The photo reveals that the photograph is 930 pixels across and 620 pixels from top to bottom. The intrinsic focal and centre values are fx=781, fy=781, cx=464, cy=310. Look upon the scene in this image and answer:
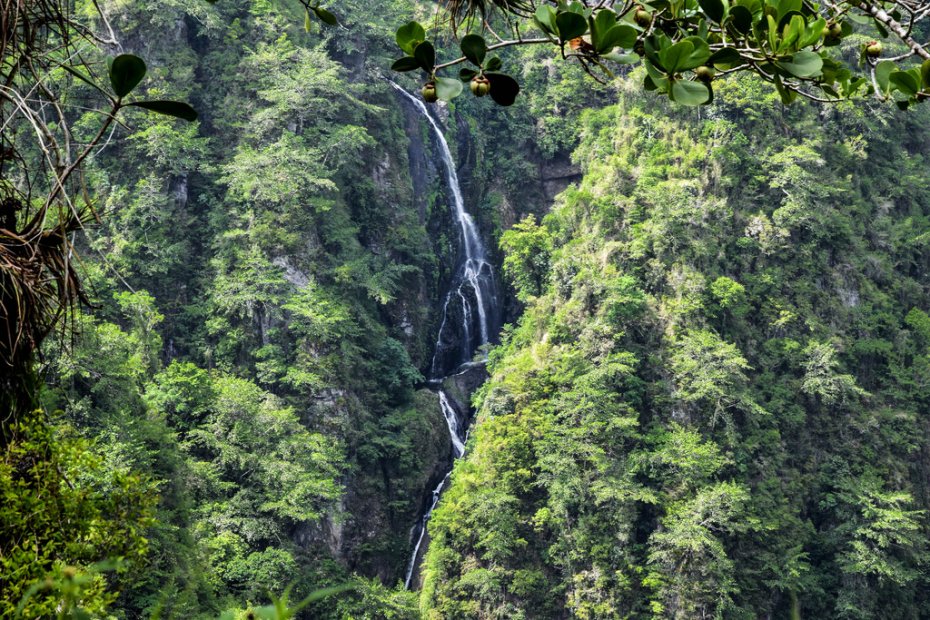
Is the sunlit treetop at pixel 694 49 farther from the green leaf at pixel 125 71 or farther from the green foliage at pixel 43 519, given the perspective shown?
the green foliage at pixel 43 519

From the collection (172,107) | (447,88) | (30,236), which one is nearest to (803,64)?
(447,88)

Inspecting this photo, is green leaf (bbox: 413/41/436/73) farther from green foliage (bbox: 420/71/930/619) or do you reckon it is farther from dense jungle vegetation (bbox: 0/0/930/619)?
green foliage (bbox: 420/71/930/619)

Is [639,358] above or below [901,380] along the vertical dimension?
above

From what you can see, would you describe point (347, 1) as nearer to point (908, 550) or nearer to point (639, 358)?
point (639, 358)

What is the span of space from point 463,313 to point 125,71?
17145 millimetres

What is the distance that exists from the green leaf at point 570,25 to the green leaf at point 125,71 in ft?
2.95

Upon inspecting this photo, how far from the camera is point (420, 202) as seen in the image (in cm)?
1967

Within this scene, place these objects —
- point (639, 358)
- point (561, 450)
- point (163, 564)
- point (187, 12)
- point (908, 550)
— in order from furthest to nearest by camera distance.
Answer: point (187, 12)
point (639, 358)
point (561, 450)
point (908, 550)
point (163, 564)

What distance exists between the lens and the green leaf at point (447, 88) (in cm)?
161

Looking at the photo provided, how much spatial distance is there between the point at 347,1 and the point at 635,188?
9280 mm

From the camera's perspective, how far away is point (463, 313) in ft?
61.8

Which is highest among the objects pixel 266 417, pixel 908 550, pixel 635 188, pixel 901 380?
pixel 635 188

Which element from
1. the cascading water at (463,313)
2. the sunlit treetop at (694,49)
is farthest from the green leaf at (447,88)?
the cascading water at (463,313)

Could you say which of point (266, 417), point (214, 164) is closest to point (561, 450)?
point (266, 417)
